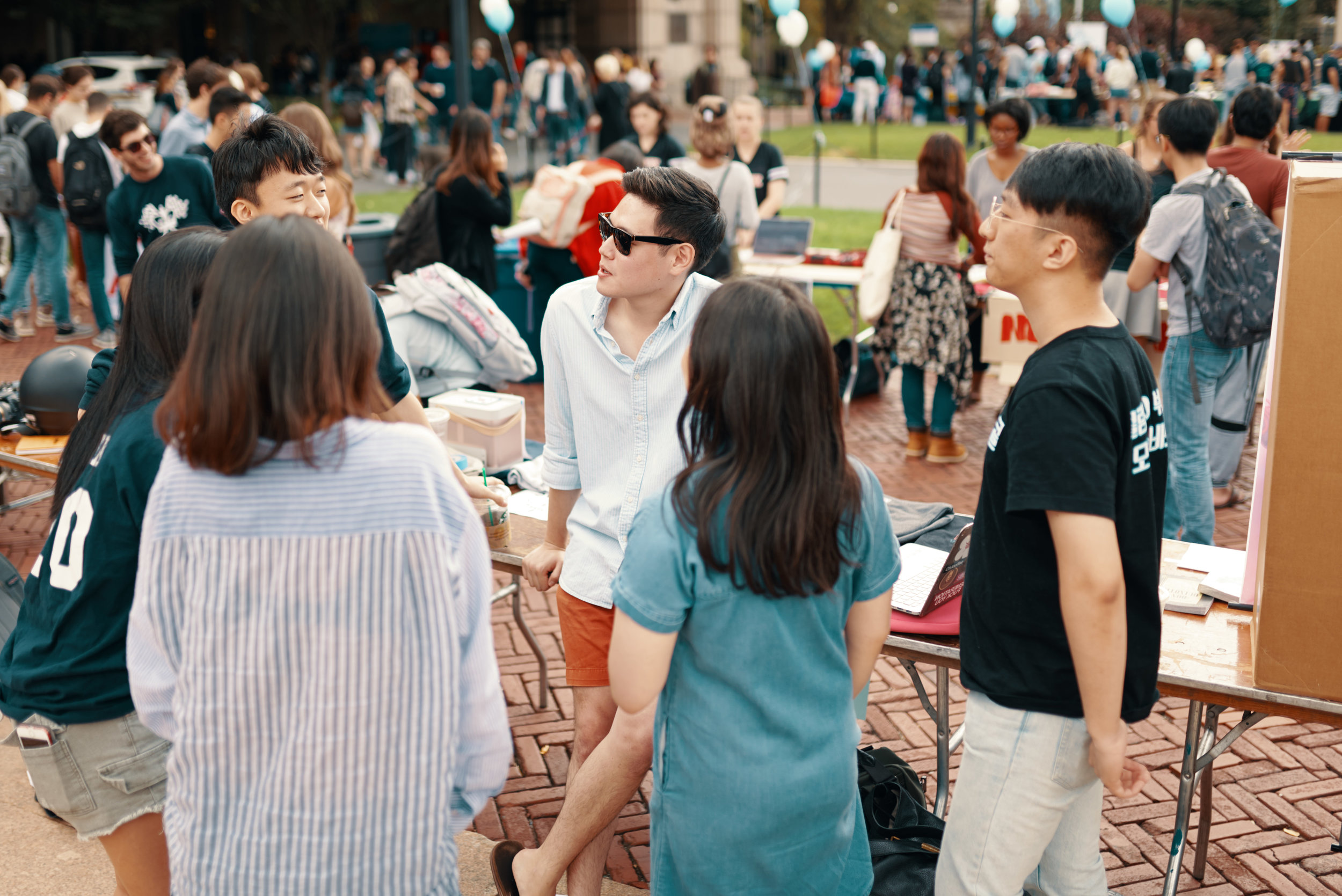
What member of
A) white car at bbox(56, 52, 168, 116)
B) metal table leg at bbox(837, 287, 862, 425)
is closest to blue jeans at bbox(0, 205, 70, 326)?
metal table leg at bbox(837, 287, 862, 425)

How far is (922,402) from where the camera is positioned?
6629 millimetres

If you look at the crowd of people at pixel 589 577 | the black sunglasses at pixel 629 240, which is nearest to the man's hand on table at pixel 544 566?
the crowd of people at pixel 589 577

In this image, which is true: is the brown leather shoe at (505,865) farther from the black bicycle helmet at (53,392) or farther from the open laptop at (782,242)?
the open laptop at (782,242)

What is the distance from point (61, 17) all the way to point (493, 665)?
35.7 meters

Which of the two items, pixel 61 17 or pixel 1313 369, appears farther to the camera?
pixel 61 17

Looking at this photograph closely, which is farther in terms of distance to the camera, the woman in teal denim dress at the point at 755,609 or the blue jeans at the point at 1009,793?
the blue jeans at the point at 1009,793

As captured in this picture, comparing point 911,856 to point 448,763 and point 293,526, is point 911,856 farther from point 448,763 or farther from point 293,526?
point 293,526

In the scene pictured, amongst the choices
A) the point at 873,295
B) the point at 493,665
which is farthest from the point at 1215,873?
the point at 873,295

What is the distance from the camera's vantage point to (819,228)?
13.6 meters

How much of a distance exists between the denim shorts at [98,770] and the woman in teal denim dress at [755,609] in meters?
0.88

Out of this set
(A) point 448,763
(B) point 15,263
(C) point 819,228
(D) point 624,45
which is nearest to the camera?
(A) point 448,763

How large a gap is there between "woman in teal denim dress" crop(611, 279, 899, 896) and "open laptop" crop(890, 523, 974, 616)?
655 mm

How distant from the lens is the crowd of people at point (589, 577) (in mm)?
1517

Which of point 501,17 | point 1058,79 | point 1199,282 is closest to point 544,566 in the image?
point 1199,282
